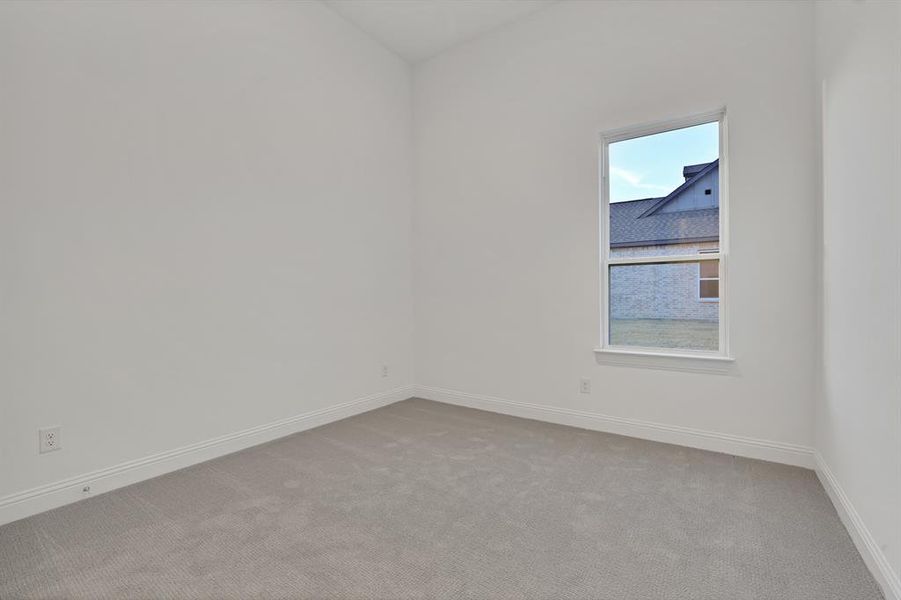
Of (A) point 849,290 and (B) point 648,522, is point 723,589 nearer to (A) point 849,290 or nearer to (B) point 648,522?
(B) point 648,522

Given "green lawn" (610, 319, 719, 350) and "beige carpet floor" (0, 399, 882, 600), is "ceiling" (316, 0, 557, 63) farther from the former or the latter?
"beige carpet floor" (0, 399, 882, 600)

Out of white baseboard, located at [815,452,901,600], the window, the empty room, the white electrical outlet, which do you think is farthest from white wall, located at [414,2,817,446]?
the white electrical outlet

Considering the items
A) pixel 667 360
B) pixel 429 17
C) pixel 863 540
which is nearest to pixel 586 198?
pixel 667 360

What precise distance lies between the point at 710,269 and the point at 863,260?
45.6 inches

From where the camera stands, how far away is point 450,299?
4.12 meters

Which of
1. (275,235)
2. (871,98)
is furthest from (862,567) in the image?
(275,235)

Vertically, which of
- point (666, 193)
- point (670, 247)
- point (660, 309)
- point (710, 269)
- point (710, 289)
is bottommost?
point (660, 309)

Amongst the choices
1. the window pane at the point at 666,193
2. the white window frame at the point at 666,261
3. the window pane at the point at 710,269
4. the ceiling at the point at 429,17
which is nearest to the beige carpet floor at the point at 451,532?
the white window frame at the point at 666,261

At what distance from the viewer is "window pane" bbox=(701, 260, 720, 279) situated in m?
2.90

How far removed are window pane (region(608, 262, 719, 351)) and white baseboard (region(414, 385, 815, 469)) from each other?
572 mm

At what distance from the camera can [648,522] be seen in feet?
6.49

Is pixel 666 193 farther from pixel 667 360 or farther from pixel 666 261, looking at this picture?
pixel 667 360

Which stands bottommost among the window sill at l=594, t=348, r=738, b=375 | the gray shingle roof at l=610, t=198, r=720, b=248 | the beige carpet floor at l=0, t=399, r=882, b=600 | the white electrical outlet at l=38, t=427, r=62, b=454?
the beige carpet floor at l=0, t=399, r=882, b=600

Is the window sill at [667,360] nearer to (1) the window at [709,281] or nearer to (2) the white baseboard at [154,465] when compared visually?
(1) the window at [709,281]
